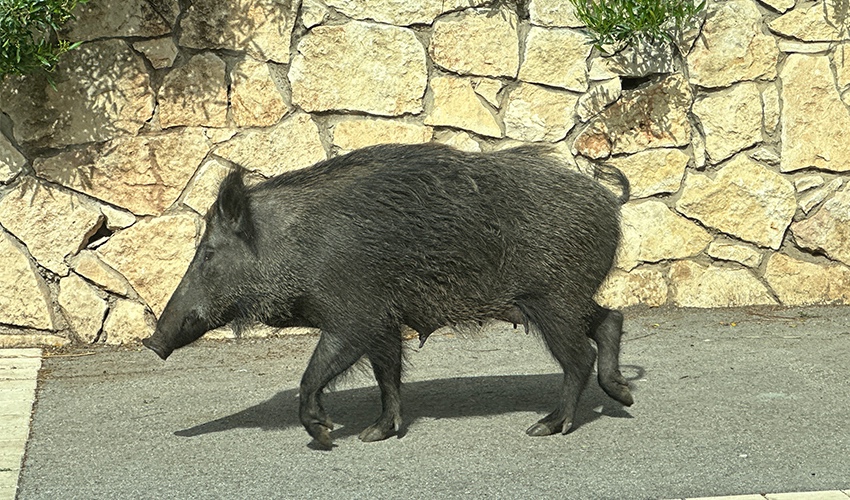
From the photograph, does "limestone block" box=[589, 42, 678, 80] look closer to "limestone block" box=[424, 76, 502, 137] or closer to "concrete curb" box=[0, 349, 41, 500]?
"limestone block" box=[424, 76, 502, 137]

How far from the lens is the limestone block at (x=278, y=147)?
23.2 feet

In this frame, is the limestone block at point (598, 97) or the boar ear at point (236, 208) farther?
the limestone block at point (598, 97)

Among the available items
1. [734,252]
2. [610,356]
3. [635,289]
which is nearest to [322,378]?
[610,356]

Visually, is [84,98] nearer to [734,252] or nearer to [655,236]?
[655,236]

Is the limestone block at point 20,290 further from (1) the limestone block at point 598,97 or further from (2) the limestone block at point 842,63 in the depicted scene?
(2) the limestone block at point 842,63

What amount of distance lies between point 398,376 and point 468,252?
637mm

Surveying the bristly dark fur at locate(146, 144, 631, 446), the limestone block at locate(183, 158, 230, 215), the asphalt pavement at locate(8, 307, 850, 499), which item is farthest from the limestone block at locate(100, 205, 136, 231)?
the bristly dark fur at locate(146, 144, 631, 446)

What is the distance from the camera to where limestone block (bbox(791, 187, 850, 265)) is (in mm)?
7543

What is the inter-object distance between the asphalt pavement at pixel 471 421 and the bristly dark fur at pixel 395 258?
33 centimetres

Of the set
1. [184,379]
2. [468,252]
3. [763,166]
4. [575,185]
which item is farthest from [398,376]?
[763,166]

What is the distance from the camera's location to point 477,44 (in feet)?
23.7

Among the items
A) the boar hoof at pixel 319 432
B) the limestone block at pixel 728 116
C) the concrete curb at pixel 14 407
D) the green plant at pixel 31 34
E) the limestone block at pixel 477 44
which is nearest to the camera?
the concrete curb at pixel 14 407

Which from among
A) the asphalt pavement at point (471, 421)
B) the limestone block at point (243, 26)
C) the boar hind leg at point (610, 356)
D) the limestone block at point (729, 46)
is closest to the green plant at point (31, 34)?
the limestone block at point (243, 26)

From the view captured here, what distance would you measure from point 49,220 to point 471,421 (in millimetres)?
2936
